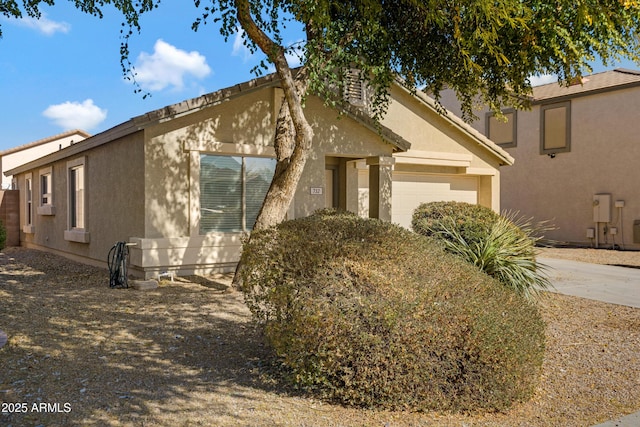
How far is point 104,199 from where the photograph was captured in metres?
11.6

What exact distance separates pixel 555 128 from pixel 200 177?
15198mm

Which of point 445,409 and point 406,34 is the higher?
point 406,34

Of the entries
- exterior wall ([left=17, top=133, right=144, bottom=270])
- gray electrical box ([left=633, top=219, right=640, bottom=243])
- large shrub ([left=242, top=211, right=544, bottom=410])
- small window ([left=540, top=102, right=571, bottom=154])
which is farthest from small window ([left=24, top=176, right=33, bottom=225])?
gray electrical box ([left=633, top=219, right=640, bottom=243])

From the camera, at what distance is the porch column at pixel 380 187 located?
12.4 metres

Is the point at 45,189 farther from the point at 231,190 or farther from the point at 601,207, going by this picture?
the point at 601,207

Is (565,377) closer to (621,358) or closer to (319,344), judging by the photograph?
(621,358)

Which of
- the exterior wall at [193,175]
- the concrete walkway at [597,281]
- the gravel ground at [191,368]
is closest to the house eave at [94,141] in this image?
the exterior wall at [193,175]

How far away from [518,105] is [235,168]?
626cm

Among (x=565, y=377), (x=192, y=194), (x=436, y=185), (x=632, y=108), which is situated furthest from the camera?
(x=632, y=108)

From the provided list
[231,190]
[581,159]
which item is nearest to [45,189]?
[231,190]

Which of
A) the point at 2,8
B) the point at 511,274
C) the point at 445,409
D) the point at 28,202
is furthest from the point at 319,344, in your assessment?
the point at 28,202

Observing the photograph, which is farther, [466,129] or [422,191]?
[466,129]

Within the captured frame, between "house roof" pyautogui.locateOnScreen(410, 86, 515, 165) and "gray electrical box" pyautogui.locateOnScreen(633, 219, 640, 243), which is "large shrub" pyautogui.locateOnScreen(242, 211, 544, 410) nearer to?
"house roof" pyautogui.locateOnScreen(410, 86, 515, 165)

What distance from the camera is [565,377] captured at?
5.18m
